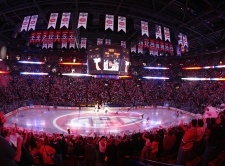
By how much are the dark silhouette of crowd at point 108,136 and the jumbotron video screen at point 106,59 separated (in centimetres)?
788

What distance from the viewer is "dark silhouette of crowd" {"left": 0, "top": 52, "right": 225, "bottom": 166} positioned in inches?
242

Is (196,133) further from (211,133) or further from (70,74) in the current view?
(70,74)

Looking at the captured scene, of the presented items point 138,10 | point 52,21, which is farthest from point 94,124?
point 138,10

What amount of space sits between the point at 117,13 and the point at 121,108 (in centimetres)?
2052

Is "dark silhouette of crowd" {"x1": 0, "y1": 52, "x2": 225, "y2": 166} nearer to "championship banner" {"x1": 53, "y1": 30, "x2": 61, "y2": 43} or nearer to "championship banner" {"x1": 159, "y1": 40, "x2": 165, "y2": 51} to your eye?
"championship banner" {"x1": 159, "y1": 40, "x2": 165, "y2": 51}

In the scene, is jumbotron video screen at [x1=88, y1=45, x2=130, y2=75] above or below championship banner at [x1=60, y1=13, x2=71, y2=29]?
below

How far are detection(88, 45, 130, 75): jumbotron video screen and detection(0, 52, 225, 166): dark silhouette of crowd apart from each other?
7880 mm

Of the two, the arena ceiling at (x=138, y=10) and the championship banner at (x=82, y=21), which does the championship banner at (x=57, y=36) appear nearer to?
the arena ceiling at (x=138, y=10)

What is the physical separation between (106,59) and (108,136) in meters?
8.85

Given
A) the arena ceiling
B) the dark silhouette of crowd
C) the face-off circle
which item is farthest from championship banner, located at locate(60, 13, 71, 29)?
the face-off circle

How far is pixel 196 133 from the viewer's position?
21.1 ft

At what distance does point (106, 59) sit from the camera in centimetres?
2511

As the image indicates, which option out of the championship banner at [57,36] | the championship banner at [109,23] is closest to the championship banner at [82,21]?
the championship banner at [109,23]

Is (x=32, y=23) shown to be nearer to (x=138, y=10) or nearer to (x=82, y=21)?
(x=82, y=21)
